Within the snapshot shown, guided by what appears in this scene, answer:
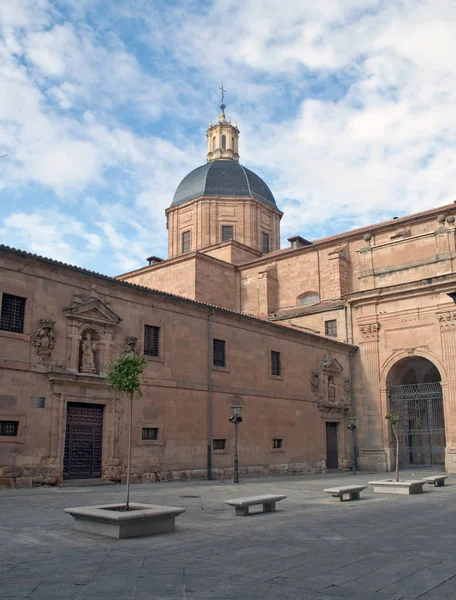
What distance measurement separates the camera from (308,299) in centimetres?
3934

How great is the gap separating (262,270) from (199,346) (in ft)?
62.5

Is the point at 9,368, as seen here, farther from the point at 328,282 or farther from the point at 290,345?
the point at 328,282

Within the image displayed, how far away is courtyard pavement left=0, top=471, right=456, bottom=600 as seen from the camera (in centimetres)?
583

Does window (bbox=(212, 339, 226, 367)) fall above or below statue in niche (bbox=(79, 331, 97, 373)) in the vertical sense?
above

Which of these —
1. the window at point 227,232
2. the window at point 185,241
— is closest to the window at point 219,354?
the window at point 227,232

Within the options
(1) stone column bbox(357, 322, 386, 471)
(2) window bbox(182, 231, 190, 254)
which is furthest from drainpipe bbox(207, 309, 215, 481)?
(2) window bbox(182, 231, 190, 254)

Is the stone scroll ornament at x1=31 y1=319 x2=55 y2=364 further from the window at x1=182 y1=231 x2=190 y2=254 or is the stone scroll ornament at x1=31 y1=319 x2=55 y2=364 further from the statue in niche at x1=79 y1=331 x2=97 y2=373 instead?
the window at x1=182 y1=231 x2=190 y2=254

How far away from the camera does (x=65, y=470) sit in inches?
691

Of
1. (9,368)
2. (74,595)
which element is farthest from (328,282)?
(74,595)

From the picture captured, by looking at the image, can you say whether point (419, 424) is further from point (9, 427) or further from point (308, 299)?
point (9, 427)

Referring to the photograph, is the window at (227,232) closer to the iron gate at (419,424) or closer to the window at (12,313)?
the iron gate at (419,424)

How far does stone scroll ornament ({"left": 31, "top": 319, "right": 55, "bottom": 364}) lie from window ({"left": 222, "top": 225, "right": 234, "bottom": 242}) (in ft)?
90.4

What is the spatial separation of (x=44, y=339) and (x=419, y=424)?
22494mm

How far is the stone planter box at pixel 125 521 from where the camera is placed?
28.3 ft
